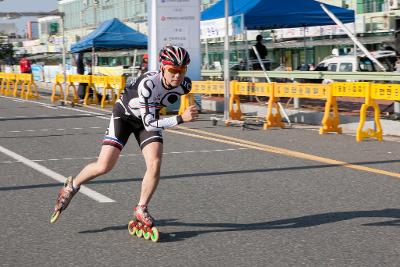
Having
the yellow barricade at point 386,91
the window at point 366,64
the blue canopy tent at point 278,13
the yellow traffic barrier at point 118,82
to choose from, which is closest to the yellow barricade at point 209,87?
the blue canopy tent at point 278,13

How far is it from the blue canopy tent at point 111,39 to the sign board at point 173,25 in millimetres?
8250

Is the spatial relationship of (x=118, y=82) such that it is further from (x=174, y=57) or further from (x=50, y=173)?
(x=174, y=57)

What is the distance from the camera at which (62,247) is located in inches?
230

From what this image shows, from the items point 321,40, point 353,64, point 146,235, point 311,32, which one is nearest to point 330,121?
point 146,235

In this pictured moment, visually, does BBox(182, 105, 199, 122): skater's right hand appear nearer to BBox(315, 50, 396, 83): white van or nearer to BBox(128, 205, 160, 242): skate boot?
BBox(128, 205, 160, 242): skate boot

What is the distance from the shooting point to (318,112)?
16.5m

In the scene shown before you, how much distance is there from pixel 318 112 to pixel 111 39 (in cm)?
1336

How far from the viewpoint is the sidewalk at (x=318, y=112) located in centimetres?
1421

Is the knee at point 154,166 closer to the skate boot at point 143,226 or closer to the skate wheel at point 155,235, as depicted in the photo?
the skate boot at point 143,226

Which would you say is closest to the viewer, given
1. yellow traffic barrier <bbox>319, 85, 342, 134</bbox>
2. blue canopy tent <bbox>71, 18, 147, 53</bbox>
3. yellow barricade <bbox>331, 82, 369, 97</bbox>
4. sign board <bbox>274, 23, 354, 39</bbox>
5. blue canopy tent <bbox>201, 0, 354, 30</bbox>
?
yellow barricade <bbox>331, 82, 369, 97</bbox>

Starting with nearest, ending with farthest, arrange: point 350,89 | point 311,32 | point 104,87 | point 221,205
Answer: point 221,205
point 350,89
point 104,87
point 311,32

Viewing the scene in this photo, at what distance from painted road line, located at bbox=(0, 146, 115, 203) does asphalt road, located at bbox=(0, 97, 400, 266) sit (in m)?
0.03

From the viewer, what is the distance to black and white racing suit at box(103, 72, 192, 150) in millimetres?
6094

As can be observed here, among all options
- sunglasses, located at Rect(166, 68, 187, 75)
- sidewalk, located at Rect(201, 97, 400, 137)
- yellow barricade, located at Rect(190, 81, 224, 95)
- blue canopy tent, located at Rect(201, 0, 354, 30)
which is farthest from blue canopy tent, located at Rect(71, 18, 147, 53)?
sunglasses, located at Rect(166, 68, 187, 75)
